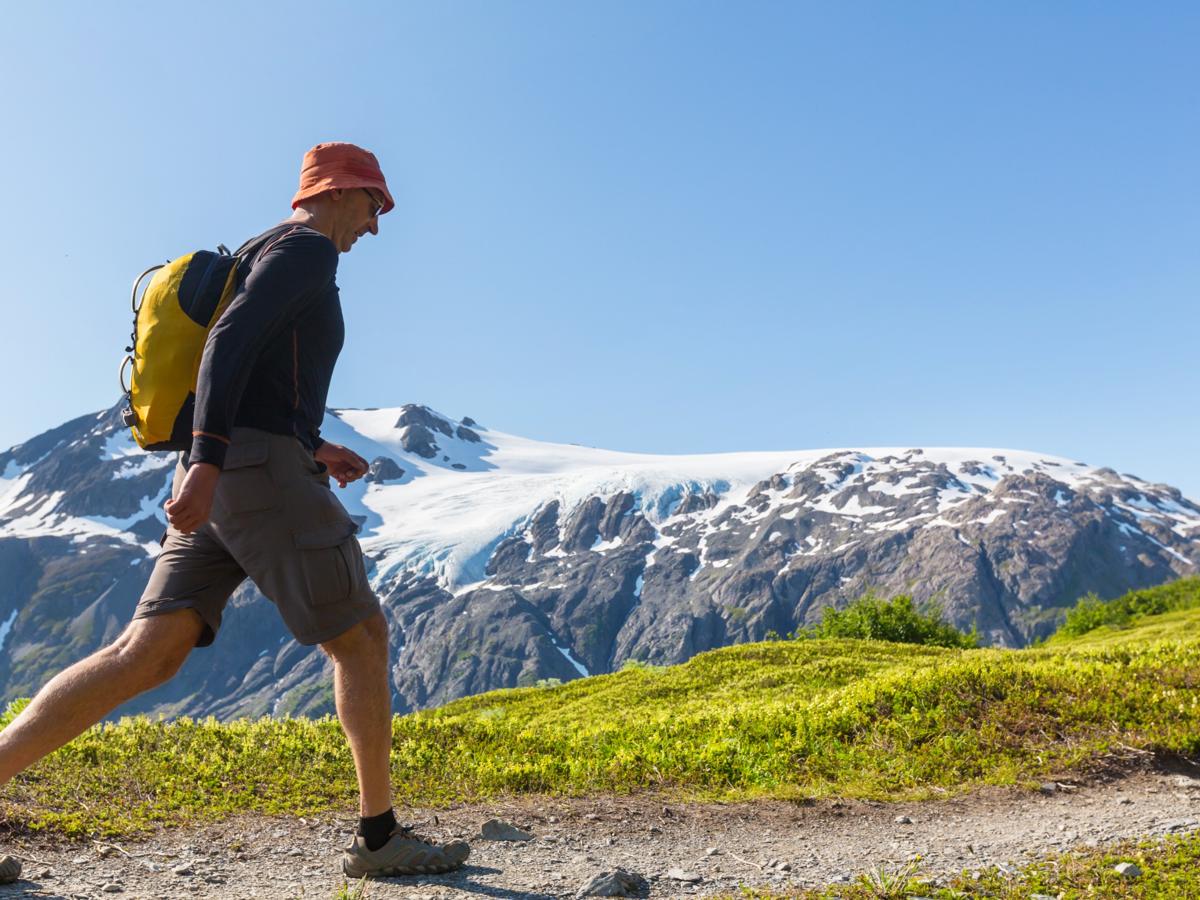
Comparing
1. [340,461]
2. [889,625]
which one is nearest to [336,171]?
[340,461]

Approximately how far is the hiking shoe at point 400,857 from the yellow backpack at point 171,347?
8.08 feet

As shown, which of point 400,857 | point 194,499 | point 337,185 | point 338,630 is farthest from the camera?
point 337,185

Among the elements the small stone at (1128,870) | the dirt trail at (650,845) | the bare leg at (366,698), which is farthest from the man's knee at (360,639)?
the small stone at (1128,870)

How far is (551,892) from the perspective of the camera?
5090 mm

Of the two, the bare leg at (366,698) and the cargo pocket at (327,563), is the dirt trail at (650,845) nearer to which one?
the bare leg at (366,698)

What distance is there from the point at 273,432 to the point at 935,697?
6.86 metres

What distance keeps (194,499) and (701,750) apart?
5.51m

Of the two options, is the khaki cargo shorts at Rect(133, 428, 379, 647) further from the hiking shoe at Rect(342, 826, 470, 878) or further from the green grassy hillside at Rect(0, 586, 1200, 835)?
the green grassy hillside at Rect(0, 586, 1200, 835)

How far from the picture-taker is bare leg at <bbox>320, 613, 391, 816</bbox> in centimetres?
504

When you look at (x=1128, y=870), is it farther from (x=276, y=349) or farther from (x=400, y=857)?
(x=276, y=349)

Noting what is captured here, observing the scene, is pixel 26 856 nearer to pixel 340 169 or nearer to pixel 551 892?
pixel 551 892

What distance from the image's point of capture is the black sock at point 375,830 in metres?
5.17

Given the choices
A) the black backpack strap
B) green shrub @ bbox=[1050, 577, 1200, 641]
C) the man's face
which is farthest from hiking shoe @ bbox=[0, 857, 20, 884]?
green shrub @ bbox=[1050, 577, 1200, 641]

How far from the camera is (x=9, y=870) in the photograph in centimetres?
482
